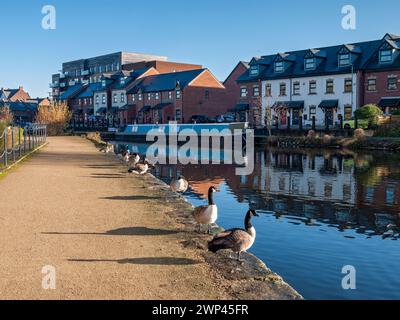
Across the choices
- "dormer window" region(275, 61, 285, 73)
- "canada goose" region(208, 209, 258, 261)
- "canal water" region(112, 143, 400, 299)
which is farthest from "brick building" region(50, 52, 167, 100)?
"canada goose" region(208, 209, 258, 261)

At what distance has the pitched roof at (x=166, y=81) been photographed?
7550 centimetres

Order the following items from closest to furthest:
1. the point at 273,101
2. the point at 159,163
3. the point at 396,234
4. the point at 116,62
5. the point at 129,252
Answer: the point at 129,252 → the point at 396,234 → the point at 159,163 → the point at 273,101 → the point at 116,62

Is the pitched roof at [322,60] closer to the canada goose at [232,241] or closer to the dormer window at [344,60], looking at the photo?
the dormer window at [344,60]

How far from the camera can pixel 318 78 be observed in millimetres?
56656

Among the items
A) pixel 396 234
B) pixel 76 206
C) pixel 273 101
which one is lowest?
pixel 396 234

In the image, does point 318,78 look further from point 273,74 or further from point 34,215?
point 34,215

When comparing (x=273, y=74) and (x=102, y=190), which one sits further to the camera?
(x=273, y=74)

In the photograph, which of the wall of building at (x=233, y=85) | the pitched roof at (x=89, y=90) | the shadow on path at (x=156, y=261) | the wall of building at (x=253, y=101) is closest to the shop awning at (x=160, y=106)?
the wall of building at (x=233, y=85)

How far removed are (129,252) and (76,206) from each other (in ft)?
14.9

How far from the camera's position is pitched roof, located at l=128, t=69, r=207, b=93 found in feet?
248

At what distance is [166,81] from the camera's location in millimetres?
80125

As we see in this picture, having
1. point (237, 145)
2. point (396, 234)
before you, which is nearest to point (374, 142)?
point (237, 145)

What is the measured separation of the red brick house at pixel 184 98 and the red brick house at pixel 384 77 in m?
28.8

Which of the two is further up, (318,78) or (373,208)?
(318,78)
